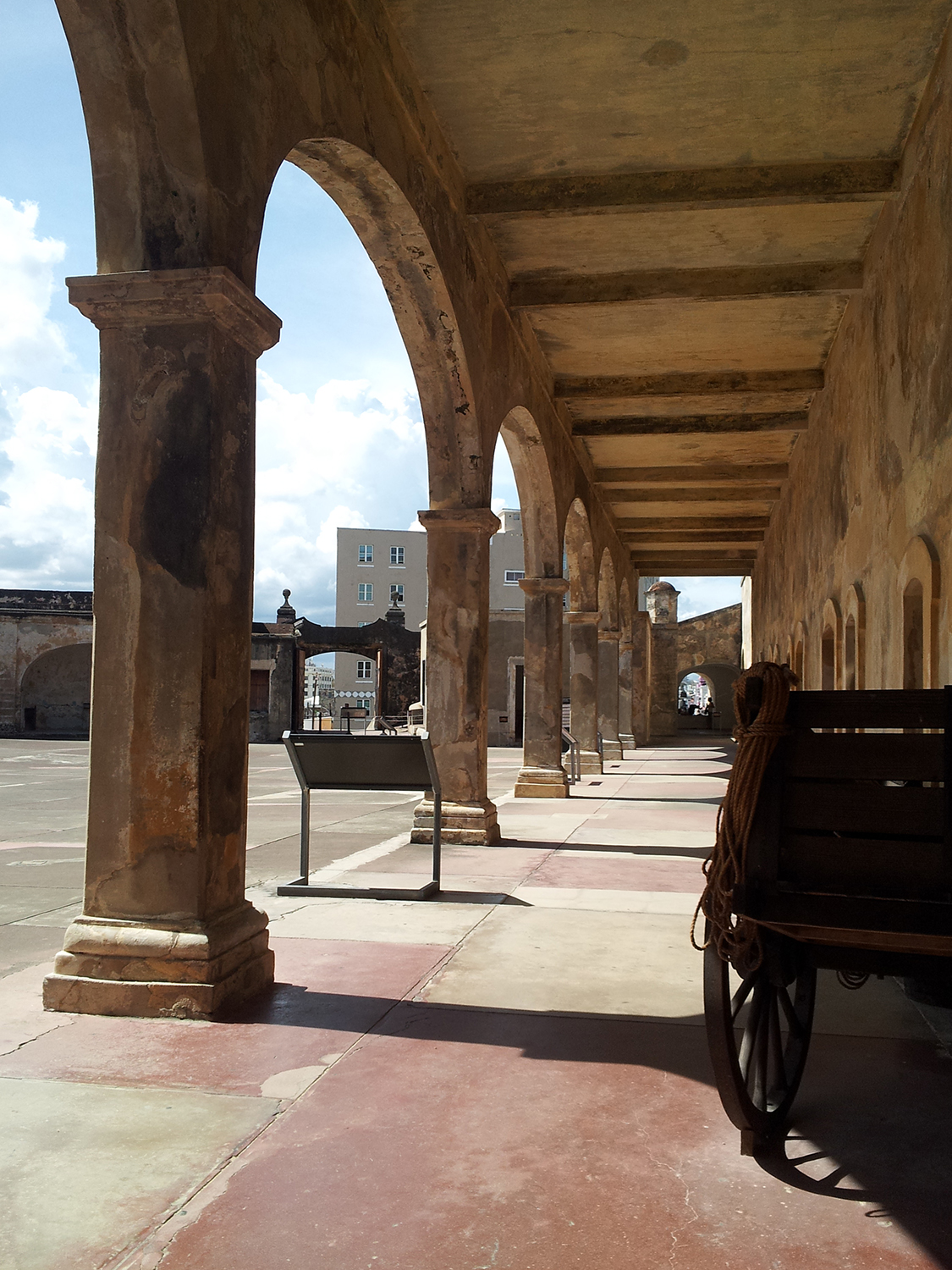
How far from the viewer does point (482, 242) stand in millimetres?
8617

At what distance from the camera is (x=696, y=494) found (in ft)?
62.6

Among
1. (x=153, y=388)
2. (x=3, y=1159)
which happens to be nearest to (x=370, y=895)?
(x=153, y=388)

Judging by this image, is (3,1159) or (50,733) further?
(50,733)

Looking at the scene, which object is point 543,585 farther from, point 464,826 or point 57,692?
point 57,692

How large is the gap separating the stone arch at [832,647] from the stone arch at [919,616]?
3.29m

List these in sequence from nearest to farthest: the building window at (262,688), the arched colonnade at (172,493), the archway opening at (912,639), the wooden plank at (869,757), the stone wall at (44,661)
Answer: the wooden plank at (869,757) → the arched colonnade at (172,493) → the archway opening at (912,639) → the stone wall at (44,661) → the building window at (262,688)

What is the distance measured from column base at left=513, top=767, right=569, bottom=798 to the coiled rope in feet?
33.7

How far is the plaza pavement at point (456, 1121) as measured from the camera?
2223 mm

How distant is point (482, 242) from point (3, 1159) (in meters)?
7.49

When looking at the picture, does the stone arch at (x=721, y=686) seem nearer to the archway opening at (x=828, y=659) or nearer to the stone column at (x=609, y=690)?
the stone column at (x=609, y=690)

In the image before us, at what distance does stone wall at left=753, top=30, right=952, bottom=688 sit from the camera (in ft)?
20.5

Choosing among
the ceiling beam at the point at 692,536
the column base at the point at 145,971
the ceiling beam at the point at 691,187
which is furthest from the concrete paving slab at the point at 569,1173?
the ceiling beam at the point at 692,536

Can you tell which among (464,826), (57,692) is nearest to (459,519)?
(464,826)

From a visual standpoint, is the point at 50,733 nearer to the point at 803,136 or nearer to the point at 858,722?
the point at 803,136
